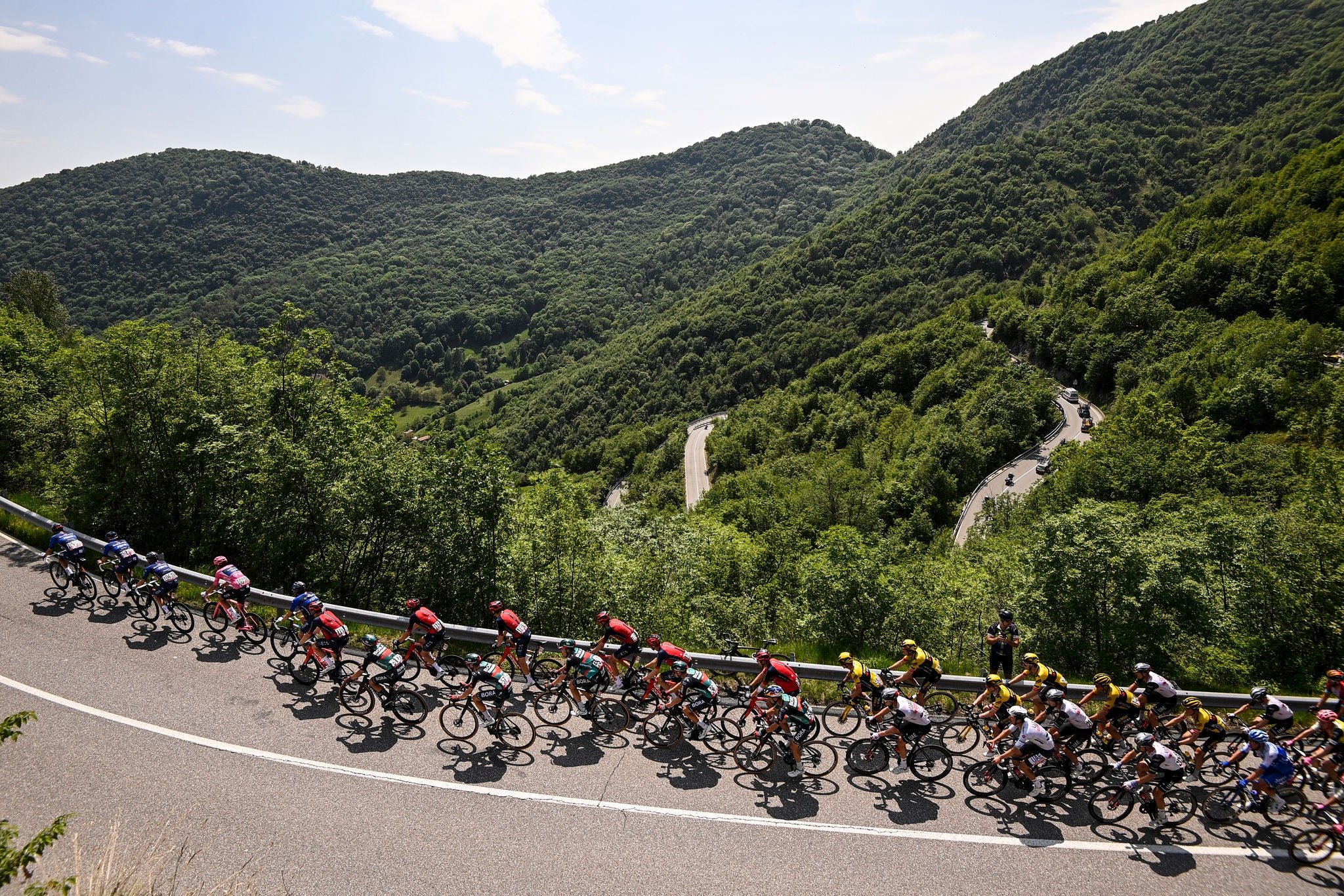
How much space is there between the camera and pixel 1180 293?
240ft

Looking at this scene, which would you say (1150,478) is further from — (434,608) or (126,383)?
(126,383)

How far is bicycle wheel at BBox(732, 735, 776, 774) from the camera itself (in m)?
11.0

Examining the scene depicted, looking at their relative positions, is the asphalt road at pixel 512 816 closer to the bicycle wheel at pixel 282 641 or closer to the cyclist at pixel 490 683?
the cyclist at pixel 490 683

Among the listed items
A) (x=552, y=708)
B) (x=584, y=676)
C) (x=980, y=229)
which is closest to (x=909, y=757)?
(x=584, y=676)

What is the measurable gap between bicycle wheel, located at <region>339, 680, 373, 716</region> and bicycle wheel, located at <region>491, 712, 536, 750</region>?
9.35 feet

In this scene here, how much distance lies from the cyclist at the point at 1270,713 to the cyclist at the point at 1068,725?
291 cm

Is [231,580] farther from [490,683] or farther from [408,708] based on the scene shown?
[490,683]

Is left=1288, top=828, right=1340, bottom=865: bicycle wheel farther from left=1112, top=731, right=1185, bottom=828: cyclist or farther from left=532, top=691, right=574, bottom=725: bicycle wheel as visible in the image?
left=532, top=691, right=574, bottom=725: bicycle wheel

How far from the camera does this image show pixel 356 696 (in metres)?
12.5

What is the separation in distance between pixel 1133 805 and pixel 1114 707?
1.51m

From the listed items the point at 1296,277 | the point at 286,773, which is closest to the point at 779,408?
the point at 1296,277

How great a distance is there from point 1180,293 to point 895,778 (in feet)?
287

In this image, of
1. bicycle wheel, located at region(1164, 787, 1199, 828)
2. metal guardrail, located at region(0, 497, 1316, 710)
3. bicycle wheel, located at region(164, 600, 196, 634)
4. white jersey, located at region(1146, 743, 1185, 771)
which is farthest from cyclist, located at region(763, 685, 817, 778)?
bicycle wheel, located at region(164, 600, 196, 634)

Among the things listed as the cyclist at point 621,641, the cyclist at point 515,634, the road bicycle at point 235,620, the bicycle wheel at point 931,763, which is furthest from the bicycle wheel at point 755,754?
the road bicycle at point 235,620
